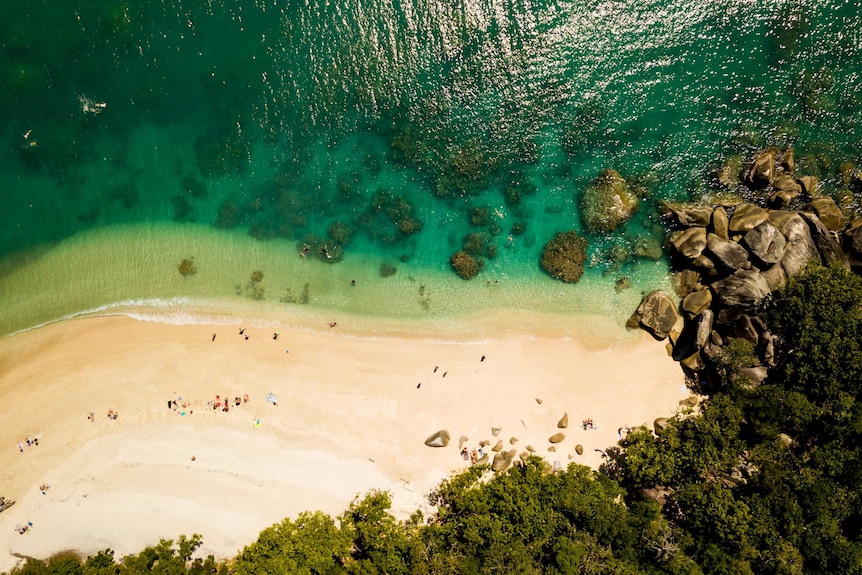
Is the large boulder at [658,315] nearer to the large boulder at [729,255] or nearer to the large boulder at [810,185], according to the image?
the large boulder at [729,255]

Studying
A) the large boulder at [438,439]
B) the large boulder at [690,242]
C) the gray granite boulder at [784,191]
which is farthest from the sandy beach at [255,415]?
the gray granite boulder at [784,191]

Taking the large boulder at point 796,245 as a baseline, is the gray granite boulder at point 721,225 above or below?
above

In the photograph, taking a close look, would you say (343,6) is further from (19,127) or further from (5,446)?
(5,446)

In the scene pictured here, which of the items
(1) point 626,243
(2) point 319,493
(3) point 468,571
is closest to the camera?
(3) point 468,571

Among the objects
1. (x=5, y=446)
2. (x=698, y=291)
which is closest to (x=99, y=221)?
(x=5, y=446)

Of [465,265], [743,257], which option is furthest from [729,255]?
[465,265]

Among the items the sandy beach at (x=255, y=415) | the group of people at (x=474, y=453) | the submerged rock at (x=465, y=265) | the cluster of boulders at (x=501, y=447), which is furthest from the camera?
the submerged rock at (x=465, y=265)

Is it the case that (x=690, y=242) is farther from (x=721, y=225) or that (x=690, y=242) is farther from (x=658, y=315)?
(x=658, y=315)
